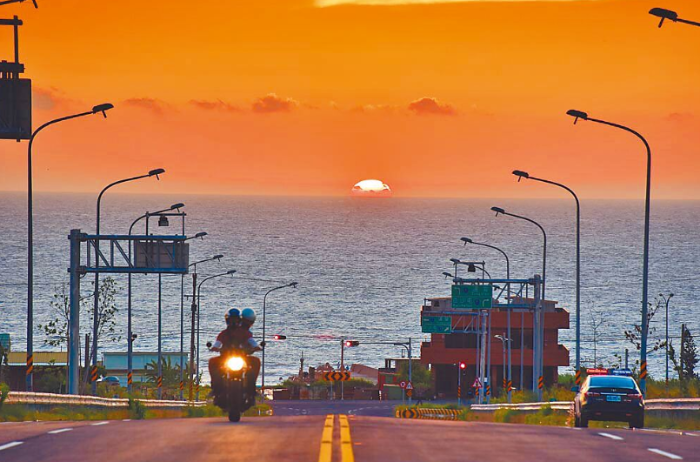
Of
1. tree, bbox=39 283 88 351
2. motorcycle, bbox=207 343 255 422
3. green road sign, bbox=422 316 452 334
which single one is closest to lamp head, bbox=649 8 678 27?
motorcycle, bbox=207 343 255 422

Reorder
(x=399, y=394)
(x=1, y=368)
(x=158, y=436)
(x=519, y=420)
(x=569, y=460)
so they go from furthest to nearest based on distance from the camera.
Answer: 1. (x=399, y=394)
2. (x=1, y=368)
3. (x=519, y=420)
4. (x=158, y=436)
5. (x=569, y=460)

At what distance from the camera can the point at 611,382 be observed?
32.9 meters

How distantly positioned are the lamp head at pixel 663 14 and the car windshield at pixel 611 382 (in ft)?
33.2

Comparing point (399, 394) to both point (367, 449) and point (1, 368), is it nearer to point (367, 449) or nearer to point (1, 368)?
point (1, 368)

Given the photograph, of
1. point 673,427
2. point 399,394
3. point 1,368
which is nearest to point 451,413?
point 1,368

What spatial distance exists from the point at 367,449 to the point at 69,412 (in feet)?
79.9

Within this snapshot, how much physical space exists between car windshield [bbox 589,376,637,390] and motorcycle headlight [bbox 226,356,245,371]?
41.8 feet

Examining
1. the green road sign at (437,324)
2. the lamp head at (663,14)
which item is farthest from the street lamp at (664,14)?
the green road sign at (437,324)

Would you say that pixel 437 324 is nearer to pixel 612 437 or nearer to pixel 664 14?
pixel 664 14

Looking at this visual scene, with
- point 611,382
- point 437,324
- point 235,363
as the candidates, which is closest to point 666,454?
point 235,363

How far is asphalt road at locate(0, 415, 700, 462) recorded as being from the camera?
54.8 feet

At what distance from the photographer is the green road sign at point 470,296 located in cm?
7612

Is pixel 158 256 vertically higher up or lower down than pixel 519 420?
higher up

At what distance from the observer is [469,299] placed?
76750mm
